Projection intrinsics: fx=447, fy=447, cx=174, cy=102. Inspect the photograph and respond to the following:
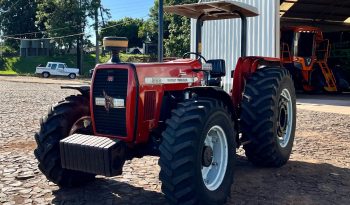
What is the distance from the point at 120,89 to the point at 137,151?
0.72 metres

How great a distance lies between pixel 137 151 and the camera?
4.88 metres

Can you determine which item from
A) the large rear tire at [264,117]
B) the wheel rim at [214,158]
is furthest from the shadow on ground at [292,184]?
the wheel rim at [214,158]

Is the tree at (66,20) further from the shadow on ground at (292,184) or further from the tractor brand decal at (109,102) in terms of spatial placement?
the tractor brand decal at (109,102)

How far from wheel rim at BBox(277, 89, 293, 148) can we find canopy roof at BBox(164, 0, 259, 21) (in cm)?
129

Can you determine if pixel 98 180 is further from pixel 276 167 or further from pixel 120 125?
pixel 276 167

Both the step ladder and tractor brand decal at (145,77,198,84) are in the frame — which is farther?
the step ladder

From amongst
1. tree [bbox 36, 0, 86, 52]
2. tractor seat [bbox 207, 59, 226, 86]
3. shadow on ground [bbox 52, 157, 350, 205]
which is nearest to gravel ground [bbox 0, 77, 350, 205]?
shadow on ground [bbox 52, 157, 350, 205]

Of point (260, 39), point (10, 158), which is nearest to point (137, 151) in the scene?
point (10, 158)

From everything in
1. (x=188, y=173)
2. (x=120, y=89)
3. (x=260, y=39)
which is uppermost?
(x=260, y=39)

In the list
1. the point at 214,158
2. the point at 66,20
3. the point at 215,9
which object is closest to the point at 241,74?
the point at 215,9

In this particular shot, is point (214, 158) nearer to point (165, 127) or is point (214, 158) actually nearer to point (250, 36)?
point (165, 127)

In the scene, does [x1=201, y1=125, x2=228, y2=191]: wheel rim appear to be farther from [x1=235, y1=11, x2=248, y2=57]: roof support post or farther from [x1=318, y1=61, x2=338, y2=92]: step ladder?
[x1=318, y1=61, x2=338, y2=92]: step ladder

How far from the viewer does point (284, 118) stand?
6.59m

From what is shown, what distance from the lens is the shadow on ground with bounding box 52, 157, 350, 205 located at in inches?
191
